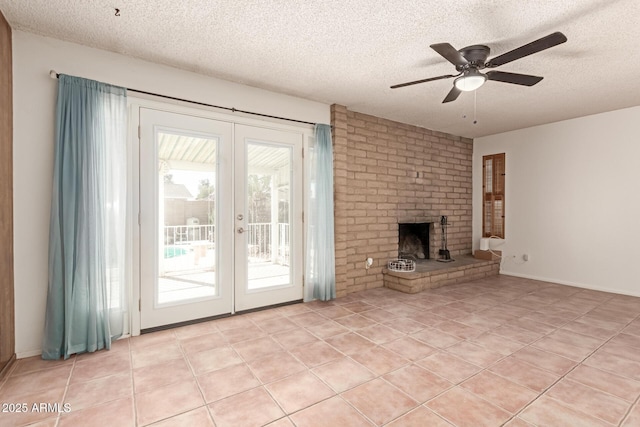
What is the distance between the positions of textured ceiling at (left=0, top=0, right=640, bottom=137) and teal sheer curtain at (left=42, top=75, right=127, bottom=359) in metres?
0.55

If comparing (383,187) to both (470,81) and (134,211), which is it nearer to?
(470,81)

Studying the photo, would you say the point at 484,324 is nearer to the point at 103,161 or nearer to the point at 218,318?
the point at 218,318

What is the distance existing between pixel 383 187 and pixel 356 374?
3.11 meters

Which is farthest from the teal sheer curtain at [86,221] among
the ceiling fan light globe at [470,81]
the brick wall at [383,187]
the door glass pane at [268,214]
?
the ceiling fan light globe at [470,81]

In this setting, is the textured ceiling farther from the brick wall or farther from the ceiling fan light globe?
the brick wall

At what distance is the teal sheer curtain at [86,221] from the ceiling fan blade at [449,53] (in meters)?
2.72

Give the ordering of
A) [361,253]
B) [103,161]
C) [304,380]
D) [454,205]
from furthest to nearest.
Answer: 1. [454,205]
2. [361,253]
3. [103,161]
4. [304,380]

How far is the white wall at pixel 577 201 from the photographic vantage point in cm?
432

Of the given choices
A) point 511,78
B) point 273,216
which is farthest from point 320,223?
point 511,78

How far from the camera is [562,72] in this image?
3.16m

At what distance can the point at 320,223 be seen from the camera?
3.94 metres

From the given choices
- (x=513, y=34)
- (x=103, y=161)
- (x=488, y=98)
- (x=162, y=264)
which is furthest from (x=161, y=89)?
(x=488, y=98)

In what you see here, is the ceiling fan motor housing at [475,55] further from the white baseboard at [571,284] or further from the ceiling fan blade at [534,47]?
the white baseboard at [571,284]

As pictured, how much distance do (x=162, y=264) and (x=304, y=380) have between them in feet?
6.19
